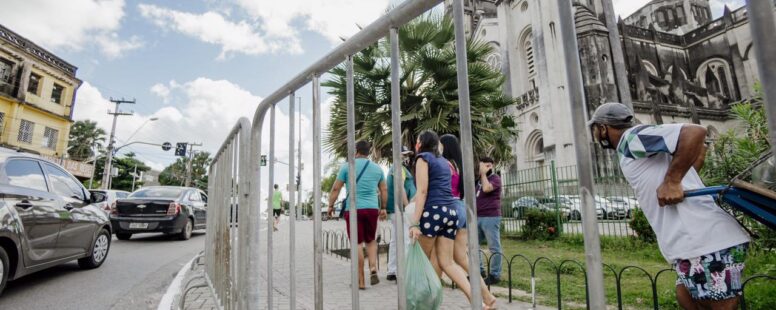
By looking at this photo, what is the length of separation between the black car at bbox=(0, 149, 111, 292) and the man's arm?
553 centimetres

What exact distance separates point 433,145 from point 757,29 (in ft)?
8.55

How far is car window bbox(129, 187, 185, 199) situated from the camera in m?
10.1

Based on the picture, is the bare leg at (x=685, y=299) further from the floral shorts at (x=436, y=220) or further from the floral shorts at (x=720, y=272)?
the floral shorts at (x=436, y=220)

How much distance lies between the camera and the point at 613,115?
2.15 meters

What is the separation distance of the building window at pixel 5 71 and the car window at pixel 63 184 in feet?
80.5

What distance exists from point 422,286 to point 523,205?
8.89 m

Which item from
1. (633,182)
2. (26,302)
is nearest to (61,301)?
(26,302)

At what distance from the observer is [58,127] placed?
26906 mm

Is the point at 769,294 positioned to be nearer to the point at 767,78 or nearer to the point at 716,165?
the point at 716,165

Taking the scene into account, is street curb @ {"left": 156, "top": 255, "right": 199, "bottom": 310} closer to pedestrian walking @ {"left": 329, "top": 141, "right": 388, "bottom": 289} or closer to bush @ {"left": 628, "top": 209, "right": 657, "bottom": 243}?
pedestrian walking @ {"left": 329, "top": 141, "right": 388, "bottom": 289}

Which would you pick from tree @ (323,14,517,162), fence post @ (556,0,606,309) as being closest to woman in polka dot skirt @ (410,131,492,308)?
fence post @ (556,0,606,309)

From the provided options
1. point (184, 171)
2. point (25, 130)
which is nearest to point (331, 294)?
point (25, 130)

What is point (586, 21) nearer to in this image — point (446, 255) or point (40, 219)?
point (446, 255)

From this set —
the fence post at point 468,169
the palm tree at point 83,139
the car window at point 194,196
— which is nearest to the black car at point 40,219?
the car window at point 194,196
